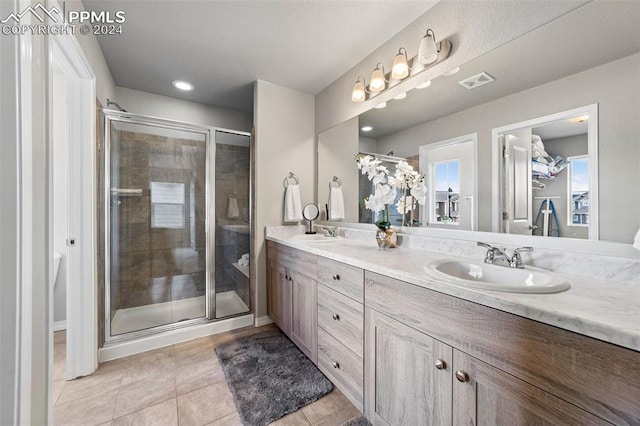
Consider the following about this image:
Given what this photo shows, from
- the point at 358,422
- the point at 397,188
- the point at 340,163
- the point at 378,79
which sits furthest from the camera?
the point at 340,163

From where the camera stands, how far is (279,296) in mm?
2191

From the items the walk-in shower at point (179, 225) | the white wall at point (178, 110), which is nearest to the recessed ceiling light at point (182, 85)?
the white wall at point (178, 110)

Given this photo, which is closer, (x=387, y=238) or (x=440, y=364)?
(x=440, y=364)

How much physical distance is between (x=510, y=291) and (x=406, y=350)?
18.9 inches

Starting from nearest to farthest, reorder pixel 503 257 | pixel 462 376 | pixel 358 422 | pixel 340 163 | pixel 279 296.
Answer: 1. pixel 462 376
2. pixel 503 257
3. pixel 358 422
4. pixel 279 296
5. pixel 340 163

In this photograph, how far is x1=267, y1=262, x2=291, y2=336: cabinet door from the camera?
204 centimetres

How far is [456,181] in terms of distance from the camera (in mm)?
1461

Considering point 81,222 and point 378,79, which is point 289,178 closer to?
point 378,79

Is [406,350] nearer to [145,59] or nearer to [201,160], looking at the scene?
[201,160]

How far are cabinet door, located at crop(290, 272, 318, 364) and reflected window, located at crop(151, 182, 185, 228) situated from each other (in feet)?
4.41

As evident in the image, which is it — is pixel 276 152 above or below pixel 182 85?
below

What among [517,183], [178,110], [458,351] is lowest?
[458,351]

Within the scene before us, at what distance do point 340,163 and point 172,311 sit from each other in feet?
7.09

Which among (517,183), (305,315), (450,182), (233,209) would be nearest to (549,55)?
(517,183)
